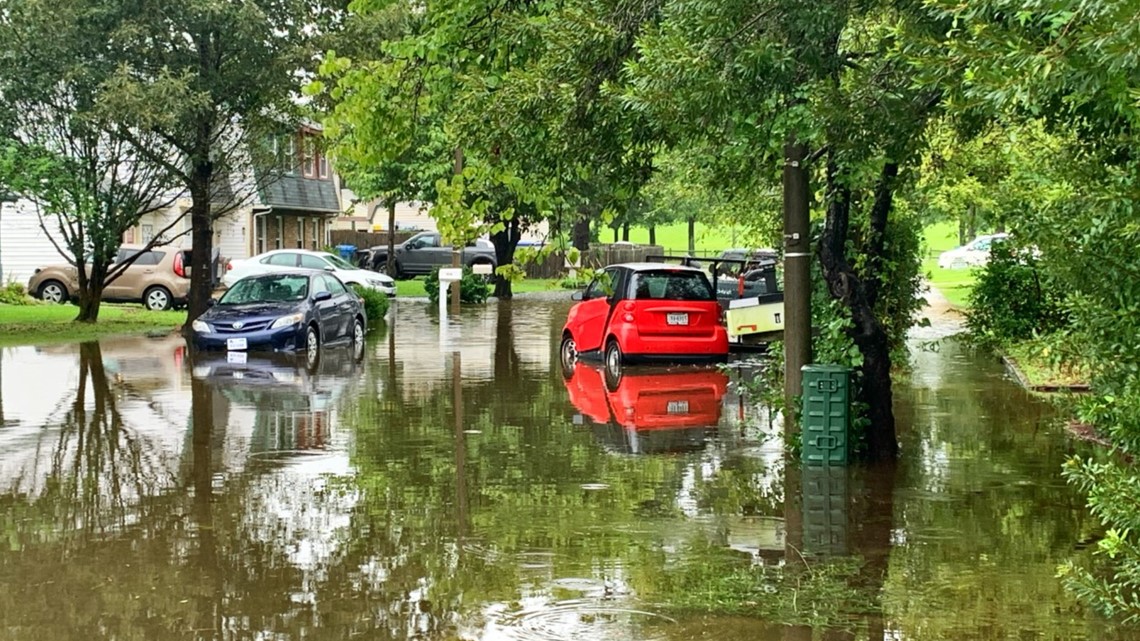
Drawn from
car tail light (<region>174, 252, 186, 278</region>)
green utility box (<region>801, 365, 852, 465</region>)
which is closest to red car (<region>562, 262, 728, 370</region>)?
green utility box (<region>801, 365, 852, 465</region>)

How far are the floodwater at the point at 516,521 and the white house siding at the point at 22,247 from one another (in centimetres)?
2474

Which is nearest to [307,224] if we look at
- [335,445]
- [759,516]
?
[335,445]

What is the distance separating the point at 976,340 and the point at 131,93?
1425cm

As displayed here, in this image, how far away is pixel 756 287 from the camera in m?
25.6

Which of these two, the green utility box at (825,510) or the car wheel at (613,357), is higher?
the car wheel at (613,357)

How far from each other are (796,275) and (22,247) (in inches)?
1329

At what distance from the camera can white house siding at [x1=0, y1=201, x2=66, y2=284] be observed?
39.8m

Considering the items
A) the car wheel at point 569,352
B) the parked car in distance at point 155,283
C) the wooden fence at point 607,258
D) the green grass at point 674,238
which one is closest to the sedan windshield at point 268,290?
the car wheel at point 569,352

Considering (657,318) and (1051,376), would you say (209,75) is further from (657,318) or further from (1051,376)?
(1051,376)

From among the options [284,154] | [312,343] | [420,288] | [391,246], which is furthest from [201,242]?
[391,246]

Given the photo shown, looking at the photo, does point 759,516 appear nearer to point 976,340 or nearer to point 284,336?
point 976,340

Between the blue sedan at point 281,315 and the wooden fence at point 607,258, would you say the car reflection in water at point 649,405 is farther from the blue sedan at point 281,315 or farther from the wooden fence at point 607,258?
the wooden fence at point 607,258

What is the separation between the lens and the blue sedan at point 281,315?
22156 millimetres

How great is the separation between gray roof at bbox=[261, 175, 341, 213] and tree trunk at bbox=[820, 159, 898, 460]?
36299 millimetres
